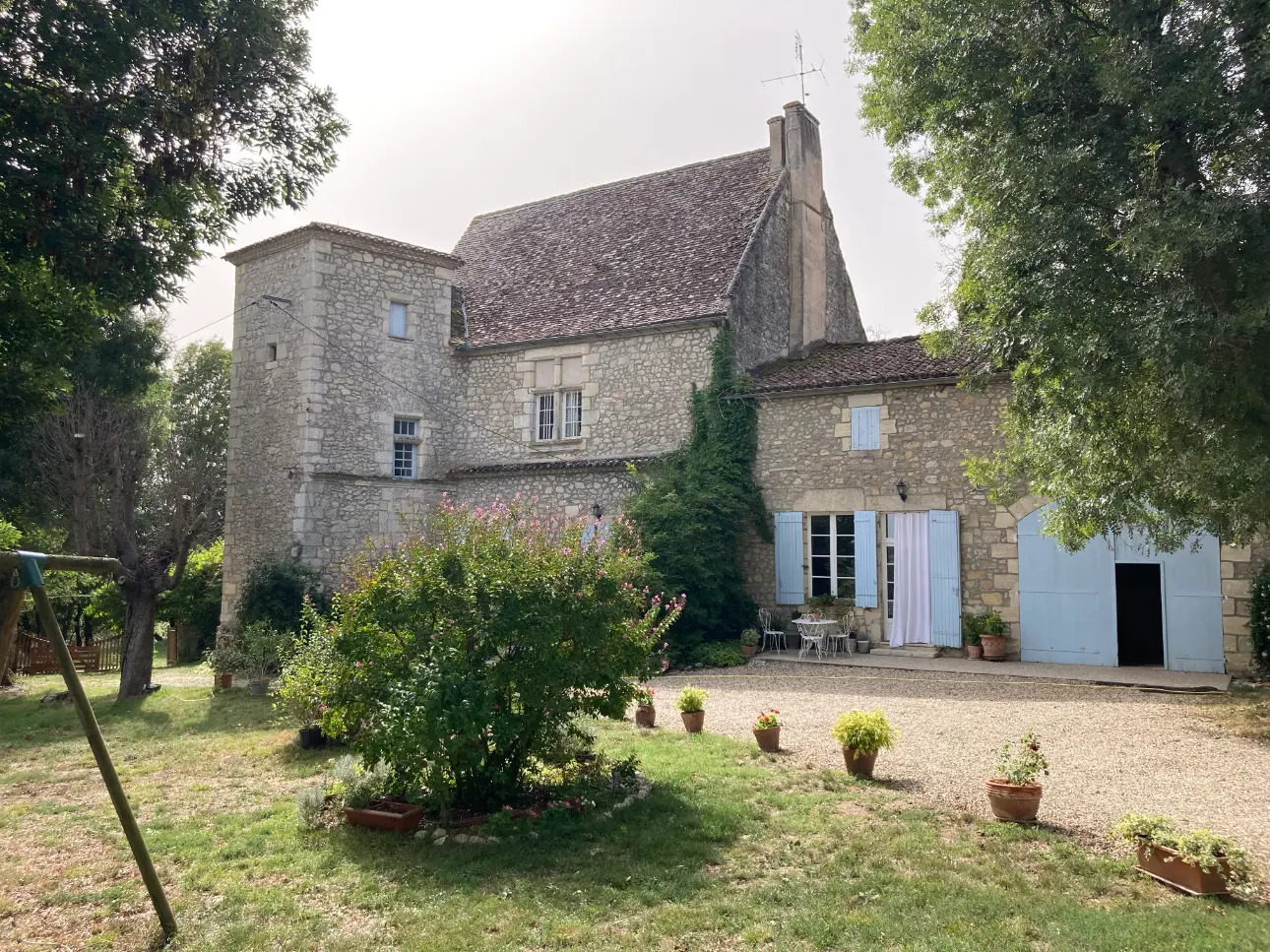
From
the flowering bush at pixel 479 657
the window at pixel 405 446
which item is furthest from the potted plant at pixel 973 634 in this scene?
the window at pixel 405 446

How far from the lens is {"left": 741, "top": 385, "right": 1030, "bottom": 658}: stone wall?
13.0 meters

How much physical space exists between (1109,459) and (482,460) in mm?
12307

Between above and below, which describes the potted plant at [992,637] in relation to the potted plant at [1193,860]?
above

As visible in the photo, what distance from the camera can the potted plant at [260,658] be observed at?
Answer: 492 inches

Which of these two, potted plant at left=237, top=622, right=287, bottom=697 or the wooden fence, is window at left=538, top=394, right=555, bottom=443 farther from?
the wooden fence

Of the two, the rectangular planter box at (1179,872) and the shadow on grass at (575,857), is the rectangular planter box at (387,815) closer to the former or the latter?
the shadow on grass at (575,857)

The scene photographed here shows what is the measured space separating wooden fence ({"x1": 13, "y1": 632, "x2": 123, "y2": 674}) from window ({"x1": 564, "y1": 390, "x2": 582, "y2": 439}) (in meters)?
10.3

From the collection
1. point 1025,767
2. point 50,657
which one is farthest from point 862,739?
point 50,657

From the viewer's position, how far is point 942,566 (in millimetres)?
13281

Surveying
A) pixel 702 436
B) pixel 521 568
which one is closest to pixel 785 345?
pixel 702 436

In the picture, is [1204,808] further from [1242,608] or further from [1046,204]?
[1242,608]

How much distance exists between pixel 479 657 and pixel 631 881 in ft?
6.02

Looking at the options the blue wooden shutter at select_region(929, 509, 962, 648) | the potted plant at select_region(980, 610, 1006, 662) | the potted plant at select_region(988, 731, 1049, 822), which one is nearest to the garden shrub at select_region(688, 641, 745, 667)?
the blue wooden shutter at select_region(929, 509, 962, 648)

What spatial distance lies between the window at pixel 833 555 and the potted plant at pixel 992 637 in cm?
Result: 204
